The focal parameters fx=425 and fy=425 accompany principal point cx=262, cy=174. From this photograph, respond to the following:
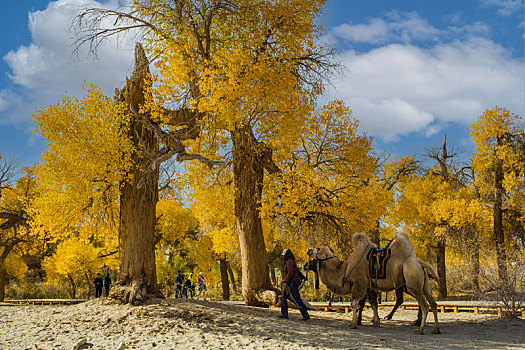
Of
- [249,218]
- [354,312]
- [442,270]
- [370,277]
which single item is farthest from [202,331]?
[442,270]

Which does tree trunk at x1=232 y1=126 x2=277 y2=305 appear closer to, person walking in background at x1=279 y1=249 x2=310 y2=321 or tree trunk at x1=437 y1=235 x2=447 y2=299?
person walking in background at x1=279 y1=249 x2=310 y2=321

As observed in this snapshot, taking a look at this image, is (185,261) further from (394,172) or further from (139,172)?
(139,172)

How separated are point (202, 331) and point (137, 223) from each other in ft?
14.7

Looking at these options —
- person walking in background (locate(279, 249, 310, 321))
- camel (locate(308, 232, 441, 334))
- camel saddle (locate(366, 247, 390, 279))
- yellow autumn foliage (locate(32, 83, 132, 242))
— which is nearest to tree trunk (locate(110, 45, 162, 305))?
yellow autumn foliage (locate(32, 83, 132, 242))

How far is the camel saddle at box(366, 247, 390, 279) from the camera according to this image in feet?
34.7

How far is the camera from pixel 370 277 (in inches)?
424

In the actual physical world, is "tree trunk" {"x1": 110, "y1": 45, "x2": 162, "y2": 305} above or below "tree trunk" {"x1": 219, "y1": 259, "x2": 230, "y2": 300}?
above

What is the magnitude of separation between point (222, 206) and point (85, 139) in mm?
5773

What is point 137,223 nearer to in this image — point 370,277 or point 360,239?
point 360,239

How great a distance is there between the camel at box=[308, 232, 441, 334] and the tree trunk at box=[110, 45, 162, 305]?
4679mm

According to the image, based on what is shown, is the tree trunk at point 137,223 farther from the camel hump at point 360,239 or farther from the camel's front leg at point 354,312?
the camel hump at point 360,239

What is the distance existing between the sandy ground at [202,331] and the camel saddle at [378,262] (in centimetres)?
135

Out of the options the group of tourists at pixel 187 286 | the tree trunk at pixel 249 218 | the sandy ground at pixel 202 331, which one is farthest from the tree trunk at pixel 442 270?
the tree trunk at pixel 249 218

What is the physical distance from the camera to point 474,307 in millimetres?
15148
